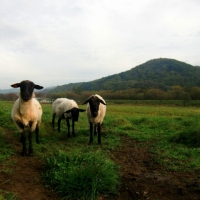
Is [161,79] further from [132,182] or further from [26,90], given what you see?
[132,182]

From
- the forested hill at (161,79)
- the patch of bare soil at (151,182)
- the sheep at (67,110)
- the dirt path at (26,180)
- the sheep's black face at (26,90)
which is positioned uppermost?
the forested hill at (161,79)

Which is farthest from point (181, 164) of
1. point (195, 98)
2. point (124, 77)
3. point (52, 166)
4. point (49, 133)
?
point (124, 77)

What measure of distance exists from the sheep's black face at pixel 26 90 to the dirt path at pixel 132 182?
2030mm

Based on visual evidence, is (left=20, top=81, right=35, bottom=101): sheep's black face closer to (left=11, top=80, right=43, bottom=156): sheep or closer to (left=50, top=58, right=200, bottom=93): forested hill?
(left=11, top=80, right=43, bottom=156): sheep

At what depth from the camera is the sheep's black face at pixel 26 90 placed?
321 inches

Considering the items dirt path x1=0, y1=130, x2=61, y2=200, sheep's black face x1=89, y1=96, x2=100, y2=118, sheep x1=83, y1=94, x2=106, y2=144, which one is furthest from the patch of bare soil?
sheep's black face x1=89, y1=96, x2=100, y2=118

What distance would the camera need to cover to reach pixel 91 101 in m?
11.1

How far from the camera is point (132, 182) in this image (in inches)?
239

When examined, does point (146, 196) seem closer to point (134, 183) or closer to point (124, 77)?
point (134, 183)

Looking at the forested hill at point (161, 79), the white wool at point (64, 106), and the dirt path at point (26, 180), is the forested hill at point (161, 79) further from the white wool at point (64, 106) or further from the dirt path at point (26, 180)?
the dirt path at point (26, 180)

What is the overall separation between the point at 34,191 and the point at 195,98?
80.0 meters

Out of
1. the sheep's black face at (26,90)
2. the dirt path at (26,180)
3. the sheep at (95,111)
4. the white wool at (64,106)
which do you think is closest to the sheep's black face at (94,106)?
the sheep at (95,111)

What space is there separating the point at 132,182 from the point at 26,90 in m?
4.74

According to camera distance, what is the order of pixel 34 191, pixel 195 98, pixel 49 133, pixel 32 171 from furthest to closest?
pixel 195 98 < pixel 49 133 < pixel 32 171 < pixel 34 191
